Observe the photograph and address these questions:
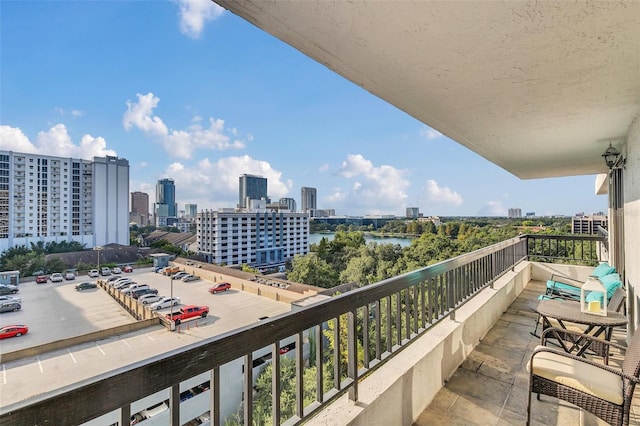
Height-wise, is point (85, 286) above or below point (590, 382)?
below

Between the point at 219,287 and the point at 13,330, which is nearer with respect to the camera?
the point at 13,330

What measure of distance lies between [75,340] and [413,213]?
38040 mm

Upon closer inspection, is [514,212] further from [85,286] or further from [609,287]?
[85,286]

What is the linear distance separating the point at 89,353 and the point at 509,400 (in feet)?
32.0

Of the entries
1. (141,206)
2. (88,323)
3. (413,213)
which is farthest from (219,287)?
(413,213)

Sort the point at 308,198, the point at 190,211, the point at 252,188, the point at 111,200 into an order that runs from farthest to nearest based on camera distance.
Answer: the point at 308,198, the point at 252,188, the point at 190,211, the point at 111,200

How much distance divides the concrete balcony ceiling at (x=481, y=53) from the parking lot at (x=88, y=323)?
5.04 meters

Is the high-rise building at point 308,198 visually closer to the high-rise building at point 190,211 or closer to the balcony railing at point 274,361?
the high-rise building at point 190,211

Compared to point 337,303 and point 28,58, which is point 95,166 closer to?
point 28,58

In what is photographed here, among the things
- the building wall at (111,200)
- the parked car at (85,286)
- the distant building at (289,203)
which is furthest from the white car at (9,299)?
the distant building at (289,203)

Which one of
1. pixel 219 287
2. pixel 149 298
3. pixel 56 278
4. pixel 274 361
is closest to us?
pixel 274 361

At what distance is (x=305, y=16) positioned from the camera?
4.11 ft

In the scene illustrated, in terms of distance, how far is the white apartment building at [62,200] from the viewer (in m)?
10.4

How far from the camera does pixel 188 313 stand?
10.3 meters
